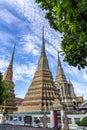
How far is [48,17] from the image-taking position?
955 centimetres

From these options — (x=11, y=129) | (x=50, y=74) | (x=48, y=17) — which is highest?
(x=50, y=74)

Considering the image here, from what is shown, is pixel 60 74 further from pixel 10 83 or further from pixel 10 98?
pixel 10 98

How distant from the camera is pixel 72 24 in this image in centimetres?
573

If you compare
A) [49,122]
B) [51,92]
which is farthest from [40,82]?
[49,122]

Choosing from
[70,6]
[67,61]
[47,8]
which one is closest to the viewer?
[70,6]

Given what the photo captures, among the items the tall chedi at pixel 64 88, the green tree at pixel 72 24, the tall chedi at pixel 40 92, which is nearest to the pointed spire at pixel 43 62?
the tall chedi at pixel 40 92

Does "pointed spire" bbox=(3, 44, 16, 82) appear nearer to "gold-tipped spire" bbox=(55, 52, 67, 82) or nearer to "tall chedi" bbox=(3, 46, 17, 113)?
"tall chedi" bbox=(3, 46, 17, 113)

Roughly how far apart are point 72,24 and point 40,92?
41418 millimetres

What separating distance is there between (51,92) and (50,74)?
24.5 feet

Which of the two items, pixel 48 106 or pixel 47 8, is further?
pixel 48 106

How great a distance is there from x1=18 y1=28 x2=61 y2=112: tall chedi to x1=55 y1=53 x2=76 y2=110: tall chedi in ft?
34.4

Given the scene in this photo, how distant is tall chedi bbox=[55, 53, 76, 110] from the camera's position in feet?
188

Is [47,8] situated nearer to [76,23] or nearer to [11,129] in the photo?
[76,23]

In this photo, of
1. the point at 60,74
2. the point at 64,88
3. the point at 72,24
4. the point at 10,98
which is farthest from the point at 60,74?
the point at 72,24
